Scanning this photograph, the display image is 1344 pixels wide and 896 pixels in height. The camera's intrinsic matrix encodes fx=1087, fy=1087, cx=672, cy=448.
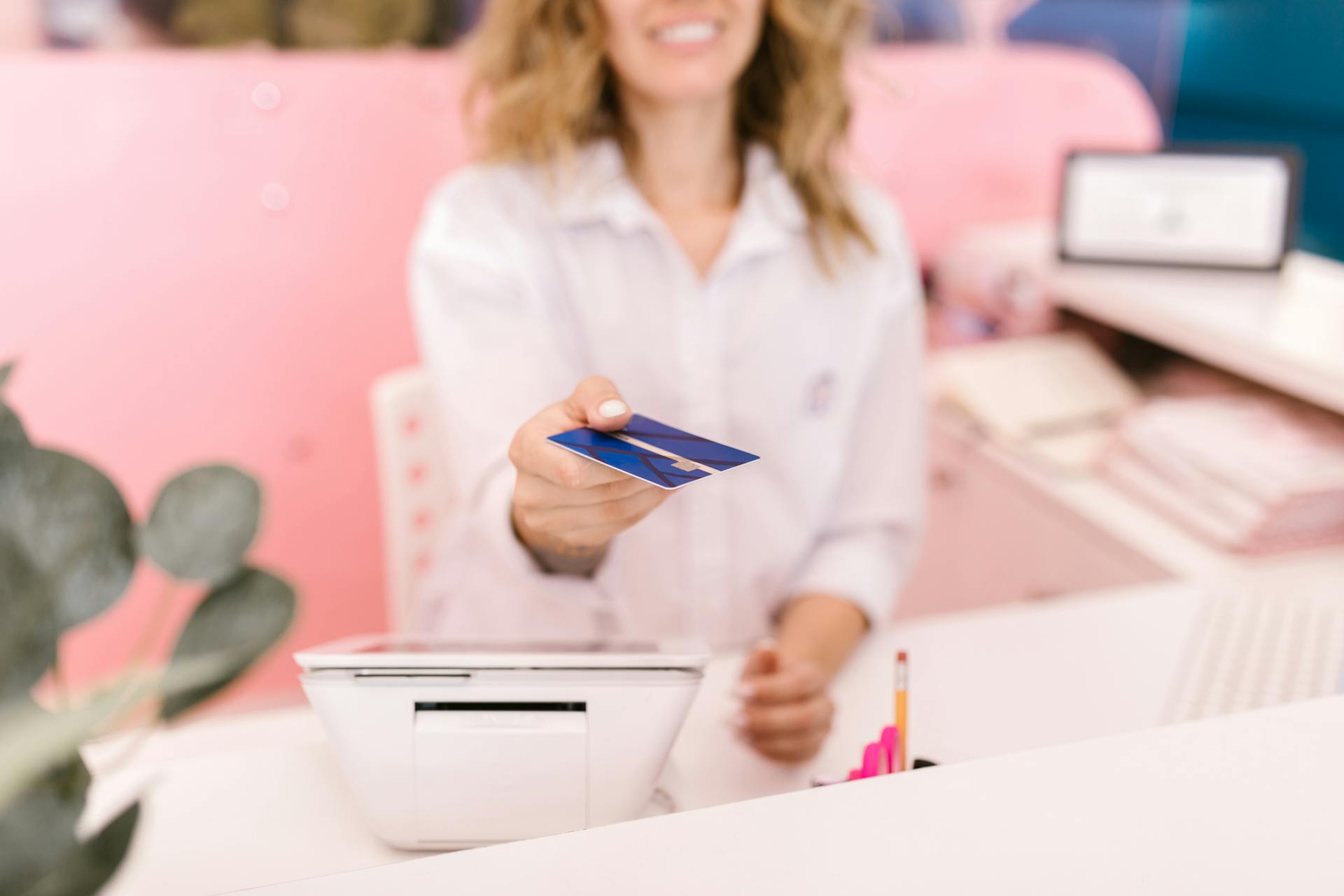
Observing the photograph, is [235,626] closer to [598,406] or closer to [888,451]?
[598,406]

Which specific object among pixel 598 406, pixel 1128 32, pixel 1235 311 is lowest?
pixel 1235 311

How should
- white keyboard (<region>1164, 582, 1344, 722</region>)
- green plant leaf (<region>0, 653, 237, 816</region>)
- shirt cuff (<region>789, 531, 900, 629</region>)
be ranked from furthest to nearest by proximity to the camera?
shirt cuff (<region>789, 531, 900, 629</region>)
white keyboard (<region>1164, 582, 1344, 722</region>)
green plant leaf (<region>0, 653, 237, 816</region>)

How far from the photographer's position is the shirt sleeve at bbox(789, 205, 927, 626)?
1.23m

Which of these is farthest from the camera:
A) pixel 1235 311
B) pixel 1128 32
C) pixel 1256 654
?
pixel 1128 32

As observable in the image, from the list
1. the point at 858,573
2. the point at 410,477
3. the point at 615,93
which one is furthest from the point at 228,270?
the point at 858,573

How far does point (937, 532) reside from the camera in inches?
70.7

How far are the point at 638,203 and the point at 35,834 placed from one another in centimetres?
91

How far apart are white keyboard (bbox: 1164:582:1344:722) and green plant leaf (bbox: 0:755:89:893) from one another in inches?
27.6

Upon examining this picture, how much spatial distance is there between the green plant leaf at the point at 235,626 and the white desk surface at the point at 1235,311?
1.24 m

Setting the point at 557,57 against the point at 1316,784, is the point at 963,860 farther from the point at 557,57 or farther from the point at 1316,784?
the point at 557,57

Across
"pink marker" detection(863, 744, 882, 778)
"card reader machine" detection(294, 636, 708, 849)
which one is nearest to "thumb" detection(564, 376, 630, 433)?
"card reader machine" detection(294, 636, 708, 849)

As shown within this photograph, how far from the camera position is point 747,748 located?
79 cm

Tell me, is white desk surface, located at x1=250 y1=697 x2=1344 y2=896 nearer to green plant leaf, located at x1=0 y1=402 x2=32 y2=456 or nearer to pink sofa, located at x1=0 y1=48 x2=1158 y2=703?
green plant leaf, located at x1=0 y1=402 x2=32 y2=456

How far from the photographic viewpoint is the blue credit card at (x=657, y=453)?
49 cm
